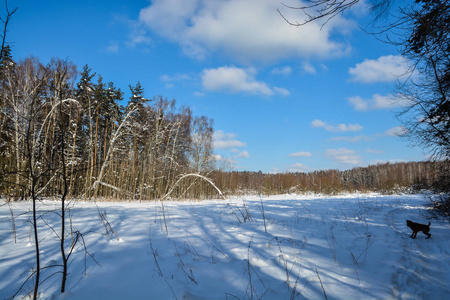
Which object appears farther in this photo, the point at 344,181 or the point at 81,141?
the point at 344,181

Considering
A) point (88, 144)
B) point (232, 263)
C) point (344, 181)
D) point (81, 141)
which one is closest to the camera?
point (232, 263)

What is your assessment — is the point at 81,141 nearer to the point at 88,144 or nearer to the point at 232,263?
the point at 88,144

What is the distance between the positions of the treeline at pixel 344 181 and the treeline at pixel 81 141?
18.7 ft

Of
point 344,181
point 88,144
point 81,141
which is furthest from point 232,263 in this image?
point 344,181

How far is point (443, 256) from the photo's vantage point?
2.86 metres

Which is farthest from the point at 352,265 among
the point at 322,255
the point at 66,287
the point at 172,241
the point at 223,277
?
the point at 66,287

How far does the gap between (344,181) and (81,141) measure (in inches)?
1972

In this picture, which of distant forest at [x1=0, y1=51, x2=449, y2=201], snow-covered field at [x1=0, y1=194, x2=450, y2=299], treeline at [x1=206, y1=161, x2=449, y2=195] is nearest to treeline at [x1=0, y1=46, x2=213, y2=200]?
distant forest at [x1=0, y1=51, x2=449, y2=201]

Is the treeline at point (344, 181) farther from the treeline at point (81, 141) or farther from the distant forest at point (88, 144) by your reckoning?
the treeline at point (81, 141)

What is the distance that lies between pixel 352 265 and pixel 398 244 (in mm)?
1358

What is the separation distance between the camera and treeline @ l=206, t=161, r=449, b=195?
706 cm

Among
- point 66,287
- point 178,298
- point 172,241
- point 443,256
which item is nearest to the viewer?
point 178,298

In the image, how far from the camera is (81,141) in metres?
13.7

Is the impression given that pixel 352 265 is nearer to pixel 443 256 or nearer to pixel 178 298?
pixel 443 256
